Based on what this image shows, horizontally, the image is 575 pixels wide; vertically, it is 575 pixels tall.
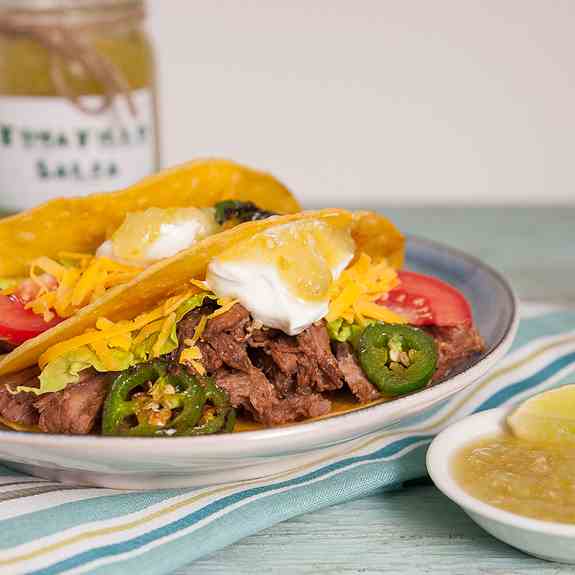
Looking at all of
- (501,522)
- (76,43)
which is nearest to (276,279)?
(501,522)

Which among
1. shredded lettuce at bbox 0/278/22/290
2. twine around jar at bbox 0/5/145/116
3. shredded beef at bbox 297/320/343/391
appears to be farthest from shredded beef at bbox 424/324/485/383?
Result: twine around jar at bbox 0/5/145/116

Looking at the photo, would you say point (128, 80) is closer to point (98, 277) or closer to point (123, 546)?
point (98, 277)

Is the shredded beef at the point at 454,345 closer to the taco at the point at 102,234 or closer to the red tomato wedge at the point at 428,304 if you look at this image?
the red tomato wedge at the point at 428,304

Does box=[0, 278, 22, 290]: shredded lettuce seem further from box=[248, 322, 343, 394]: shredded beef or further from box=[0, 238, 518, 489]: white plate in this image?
box=[248, 322, 343, 394]: shredded beef

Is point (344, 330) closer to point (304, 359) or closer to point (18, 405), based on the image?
point (304, 359)

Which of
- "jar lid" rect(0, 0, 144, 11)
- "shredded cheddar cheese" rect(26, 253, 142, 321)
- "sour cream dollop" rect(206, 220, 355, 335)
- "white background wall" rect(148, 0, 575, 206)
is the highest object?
"jar lid" rect(0, 0, 144, 11)

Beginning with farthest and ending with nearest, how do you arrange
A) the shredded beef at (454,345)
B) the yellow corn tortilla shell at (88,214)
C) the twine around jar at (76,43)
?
the twine around jar at (76,43) < the yellow corn tortilla shell at (88,214) < the shredded beef at (454,345)

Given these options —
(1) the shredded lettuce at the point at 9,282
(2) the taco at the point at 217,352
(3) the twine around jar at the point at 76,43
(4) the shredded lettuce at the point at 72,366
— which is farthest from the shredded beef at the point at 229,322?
(3) the twine around jar at the point at 76,43
